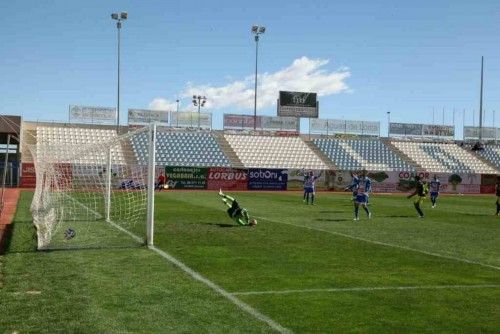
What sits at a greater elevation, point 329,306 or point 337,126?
point 337,126

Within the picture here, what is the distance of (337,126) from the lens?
241 feet

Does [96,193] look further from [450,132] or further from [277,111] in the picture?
[450,132]

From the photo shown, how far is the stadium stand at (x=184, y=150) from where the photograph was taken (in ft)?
184

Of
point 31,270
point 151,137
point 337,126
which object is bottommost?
point 31,270

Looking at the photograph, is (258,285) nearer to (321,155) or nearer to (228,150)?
(228,150)

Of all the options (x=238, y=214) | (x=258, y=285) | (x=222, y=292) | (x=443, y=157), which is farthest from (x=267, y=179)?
(x=222, y=292)

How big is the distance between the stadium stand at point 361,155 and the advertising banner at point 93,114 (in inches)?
893

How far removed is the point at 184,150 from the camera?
193 ft

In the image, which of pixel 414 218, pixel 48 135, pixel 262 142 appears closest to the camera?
pixel 414 218

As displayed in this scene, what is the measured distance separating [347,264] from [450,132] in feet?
238

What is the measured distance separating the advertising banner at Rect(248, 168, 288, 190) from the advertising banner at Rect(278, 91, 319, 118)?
51.6 feet

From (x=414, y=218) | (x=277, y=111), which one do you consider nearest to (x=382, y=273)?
(x=414, y=218)

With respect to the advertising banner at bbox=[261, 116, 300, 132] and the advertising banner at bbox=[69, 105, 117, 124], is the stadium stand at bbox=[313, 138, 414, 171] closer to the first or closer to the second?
the advertising banner at bbox=[261, 116, 300, 132]

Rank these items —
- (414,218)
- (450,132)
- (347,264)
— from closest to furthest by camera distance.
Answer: (347,264) < (414,218) < (450,132)
